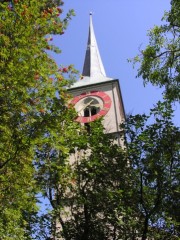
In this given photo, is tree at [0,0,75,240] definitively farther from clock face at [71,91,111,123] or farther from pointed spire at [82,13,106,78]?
pointed spire at [82,13,106,78]

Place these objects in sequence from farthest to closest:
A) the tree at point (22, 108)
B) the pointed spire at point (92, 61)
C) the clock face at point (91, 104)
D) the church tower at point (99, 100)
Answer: the pointed spire at point (92, 61) → the clock face at point (91, 104) → the church tower at point (99, 100) → the tree at point (22, 108)

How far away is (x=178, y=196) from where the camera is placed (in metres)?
11.0

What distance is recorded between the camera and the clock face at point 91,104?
30344 mm

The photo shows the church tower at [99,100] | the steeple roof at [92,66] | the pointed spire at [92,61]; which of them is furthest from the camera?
the pointed spire at [92,61]

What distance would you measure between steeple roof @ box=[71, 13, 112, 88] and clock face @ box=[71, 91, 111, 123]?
63.4 inches

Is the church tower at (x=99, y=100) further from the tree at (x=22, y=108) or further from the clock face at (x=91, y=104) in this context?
the tree at (x=22, y=108)

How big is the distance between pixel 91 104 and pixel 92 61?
408 inches

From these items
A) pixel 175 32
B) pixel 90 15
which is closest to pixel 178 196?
pixel 175 32

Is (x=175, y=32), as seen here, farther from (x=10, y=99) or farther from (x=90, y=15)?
(x=90, y=15)

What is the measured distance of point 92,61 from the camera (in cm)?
4022

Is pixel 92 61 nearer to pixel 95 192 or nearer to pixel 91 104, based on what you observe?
pixel 91 104

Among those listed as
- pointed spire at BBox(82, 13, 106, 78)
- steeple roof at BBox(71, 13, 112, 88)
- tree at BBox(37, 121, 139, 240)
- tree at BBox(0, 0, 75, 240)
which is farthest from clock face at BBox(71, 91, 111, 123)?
tree at BBox(0, 0, 75, 240)

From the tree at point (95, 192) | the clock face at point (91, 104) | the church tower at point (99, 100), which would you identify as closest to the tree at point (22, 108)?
the tree at point (95, 192)

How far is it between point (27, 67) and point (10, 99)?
679mm
